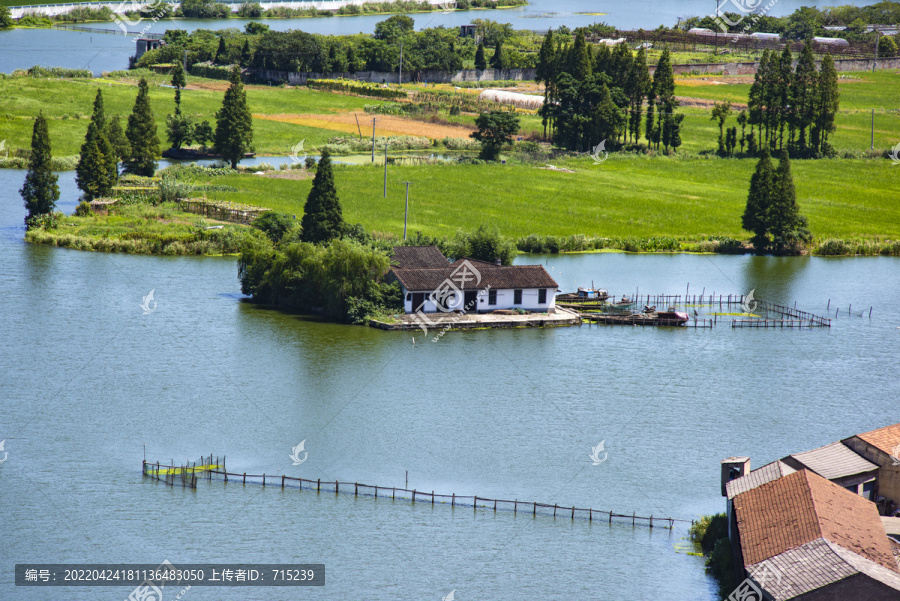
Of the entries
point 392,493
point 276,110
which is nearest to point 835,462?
point 392,493

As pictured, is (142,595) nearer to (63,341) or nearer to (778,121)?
(63,341)

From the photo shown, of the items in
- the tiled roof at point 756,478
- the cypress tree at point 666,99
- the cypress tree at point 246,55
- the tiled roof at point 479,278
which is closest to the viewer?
the tiled roof at point 756,478

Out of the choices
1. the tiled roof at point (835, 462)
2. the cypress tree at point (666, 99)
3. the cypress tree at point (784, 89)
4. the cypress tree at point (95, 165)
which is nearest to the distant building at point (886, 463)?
the tiled roof at point (835, 462)

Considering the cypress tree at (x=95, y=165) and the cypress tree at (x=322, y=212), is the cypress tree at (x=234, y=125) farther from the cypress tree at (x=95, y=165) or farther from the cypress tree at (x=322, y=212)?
the cypress tree at (x=322, y=212)

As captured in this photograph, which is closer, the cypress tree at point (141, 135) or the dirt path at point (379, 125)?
the cypress tree at point (141, 135)

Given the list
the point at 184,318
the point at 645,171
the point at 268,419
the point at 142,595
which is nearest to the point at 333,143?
the point at 645,171

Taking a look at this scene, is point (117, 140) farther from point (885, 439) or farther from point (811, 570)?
point (811, 570)
